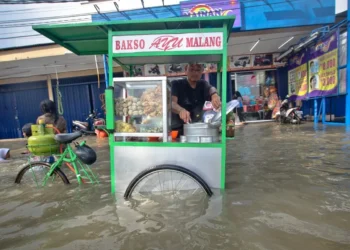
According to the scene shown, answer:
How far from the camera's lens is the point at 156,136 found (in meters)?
3.06

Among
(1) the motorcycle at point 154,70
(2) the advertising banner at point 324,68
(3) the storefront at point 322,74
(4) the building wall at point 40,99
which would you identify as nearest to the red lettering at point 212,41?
(3) the storefront at point 322,74

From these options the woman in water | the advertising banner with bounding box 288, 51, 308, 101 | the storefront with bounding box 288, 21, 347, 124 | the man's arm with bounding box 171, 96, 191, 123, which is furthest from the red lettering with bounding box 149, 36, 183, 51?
the advertising banner with bounding box 288, 51, 308, 101

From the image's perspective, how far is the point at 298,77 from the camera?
11000mm

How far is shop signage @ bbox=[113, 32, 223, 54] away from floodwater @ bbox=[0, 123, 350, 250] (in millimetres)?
1813

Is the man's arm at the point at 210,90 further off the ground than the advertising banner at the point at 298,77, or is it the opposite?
the advertising banner at the point at 298,77

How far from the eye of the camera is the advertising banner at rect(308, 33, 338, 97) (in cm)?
835

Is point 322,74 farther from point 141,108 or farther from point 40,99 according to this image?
point 40,99

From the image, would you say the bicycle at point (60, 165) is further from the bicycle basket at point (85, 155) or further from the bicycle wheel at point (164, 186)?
the bicycle wheel at point (164, 186)

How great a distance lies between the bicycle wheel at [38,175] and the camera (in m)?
3.70

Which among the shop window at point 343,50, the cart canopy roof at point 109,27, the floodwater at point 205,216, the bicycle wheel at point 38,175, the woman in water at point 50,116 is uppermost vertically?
the shop window at point 343,50

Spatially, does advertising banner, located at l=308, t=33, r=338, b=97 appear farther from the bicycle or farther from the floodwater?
the bicycle

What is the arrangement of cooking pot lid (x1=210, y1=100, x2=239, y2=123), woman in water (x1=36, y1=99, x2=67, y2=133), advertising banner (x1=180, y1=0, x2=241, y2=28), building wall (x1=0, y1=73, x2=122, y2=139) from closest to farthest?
cooking pot lid (x1=210, y1=100, x2=239, y2=123) → woman in water (x1=36, y1=99, x2=67, y2=133) → advertising banner (x1=180, y1=0, x2=241, y2=28) → building wall (x1=0, y1=73, x2=122, y2=139)

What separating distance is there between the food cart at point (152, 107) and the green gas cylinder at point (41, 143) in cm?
135

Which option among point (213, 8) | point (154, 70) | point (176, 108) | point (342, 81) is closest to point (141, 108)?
point (176, 108)
